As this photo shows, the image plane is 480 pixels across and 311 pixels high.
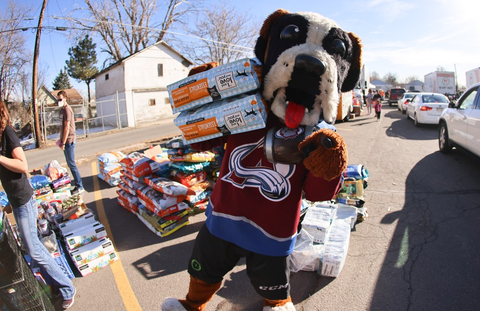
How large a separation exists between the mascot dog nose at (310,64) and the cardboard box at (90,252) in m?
3.14

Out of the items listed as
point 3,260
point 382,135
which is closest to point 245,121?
point 3,260

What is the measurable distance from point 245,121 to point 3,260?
203cm

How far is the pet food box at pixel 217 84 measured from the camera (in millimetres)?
1837

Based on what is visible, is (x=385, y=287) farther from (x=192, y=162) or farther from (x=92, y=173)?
(x=92, y=173)

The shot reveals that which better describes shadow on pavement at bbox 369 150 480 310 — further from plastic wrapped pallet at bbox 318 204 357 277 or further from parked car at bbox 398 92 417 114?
parked car at bbox 398 92 417 114

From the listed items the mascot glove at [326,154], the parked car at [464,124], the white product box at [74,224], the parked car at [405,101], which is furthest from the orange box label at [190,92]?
the parked car at [405,101]

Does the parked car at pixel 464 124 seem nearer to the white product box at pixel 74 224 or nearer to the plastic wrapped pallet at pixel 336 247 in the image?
the plastic wrapped pallet at pixel 336 247

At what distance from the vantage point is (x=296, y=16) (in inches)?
72.6

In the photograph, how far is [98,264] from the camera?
11.1ft

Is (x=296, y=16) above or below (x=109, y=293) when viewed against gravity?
above

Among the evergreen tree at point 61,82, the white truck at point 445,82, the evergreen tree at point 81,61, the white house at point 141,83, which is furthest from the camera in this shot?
the evergreen tree at point 61,82

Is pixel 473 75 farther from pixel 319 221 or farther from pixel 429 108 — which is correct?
pixel 319 221

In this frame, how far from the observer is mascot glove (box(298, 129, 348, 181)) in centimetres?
142

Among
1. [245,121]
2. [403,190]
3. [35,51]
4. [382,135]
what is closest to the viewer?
[245,121]
